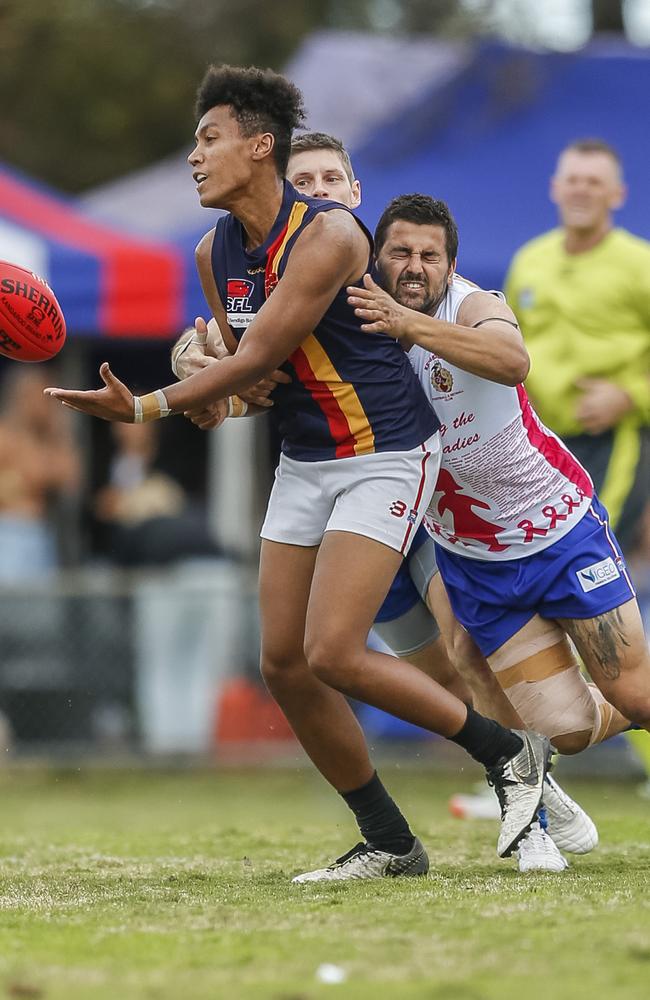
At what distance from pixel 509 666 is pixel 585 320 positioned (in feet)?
8.43

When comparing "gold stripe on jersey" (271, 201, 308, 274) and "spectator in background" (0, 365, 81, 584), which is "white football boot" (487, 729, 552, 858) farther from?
"spectator in background" (0, 365, 81, 584)

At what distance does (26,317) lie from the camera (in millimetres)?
5500

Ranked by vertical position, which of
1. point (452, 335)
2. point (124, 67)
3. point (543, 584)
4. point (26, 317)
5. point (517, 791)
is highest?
point (124, 67)

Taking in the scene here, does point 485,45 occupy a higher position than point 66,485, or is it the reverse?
point 485,45

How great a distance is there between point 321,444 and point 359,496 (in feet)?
0.71

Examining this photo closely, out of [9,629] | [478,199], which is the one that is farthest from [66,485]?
[478,199]

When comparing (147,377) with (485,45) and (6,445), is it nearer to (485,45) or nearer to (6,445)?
(6,445)

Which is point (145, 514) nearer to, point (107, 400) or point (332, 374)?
point (332, 374)

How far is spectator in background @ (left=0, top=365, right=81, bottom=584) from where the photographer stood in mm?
11141

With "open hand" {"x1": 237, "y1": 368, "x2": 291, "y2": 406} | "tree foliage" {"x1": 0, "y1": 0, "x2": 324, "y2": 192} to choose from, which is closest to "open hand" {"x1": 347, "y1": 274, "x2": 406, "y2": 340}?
"open hand" {"x1": 237, "y1": 368, "x2": 291, "y2": 406}

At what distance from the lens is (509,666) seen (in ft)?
18.4

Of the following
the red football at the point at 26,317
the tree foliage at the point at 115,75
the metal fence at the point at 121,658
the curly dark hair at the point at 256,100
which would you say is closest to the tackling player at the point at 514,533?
the curly dark hair at the point at 256,100

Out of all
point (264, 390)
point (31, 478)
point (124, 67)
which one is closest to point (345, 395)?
point (264, 390)

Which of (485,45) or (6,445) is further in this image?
(485,45)
